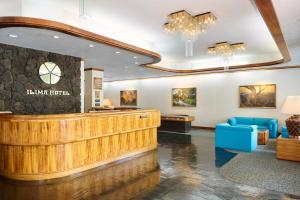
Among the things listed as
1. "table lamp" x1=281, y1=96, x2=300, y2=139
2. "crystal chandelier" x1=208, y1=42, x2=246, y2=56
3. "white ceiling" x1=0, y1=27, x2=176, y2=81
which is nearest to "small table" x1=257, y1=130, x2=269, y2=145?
"table lamp" x1=281, y1=96, x2=300, y2=139

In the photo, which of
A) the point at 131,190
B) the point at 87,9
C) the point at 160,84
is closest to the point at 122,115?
the point at 131,190

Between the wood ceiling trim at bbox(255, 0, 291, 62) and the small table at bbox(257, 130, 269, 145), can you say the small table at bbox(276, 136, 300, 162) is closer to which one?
the small table at bbox(257, 130, 269, 145)

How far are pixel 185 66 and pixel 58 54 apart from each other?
6.13 metres

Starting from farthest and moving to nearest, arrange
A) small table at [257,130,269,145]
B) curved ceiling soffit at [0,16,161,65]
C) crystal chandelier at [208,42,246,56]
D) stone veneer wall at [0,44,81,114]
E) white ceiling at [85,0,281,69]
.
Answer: small table at [257,130,269,145], crystal chandelier at [208,42,246,56], stone veneer wall at [0,44,81,114], white ceiling at [85,0,281,69], curved ceiling soffit at [0,16,161,65]

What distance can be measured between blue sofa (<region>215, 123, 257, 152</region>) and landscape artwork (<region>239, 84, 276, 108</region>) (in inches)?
138

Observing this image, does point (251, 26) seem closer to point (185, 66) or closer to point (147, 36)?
point (147, 36)

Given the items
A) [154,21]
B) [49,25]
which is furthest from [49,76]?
[154,21]

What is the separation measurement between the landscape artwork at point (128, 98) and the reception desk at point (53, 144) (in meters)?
8.63

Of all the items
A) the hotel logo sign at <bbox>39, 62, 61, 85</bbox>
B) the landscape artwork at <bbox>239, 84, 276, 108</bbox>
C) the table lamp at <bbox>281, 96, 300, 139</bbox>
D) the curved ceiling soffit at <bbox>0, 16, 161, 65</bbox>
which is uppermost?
the curved ceiling soffit at <bbox>0, 16, 161, 65</bbox>

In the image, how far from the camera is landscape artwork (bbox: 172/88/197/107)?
1134 cm

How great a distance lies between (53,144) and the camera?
407 centimetres

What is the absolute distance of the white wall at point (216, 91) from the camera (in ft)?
29.4

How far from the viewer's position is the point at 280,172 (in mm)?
4375

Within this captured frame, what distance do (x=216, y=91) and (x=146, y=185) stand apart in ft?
25.7
